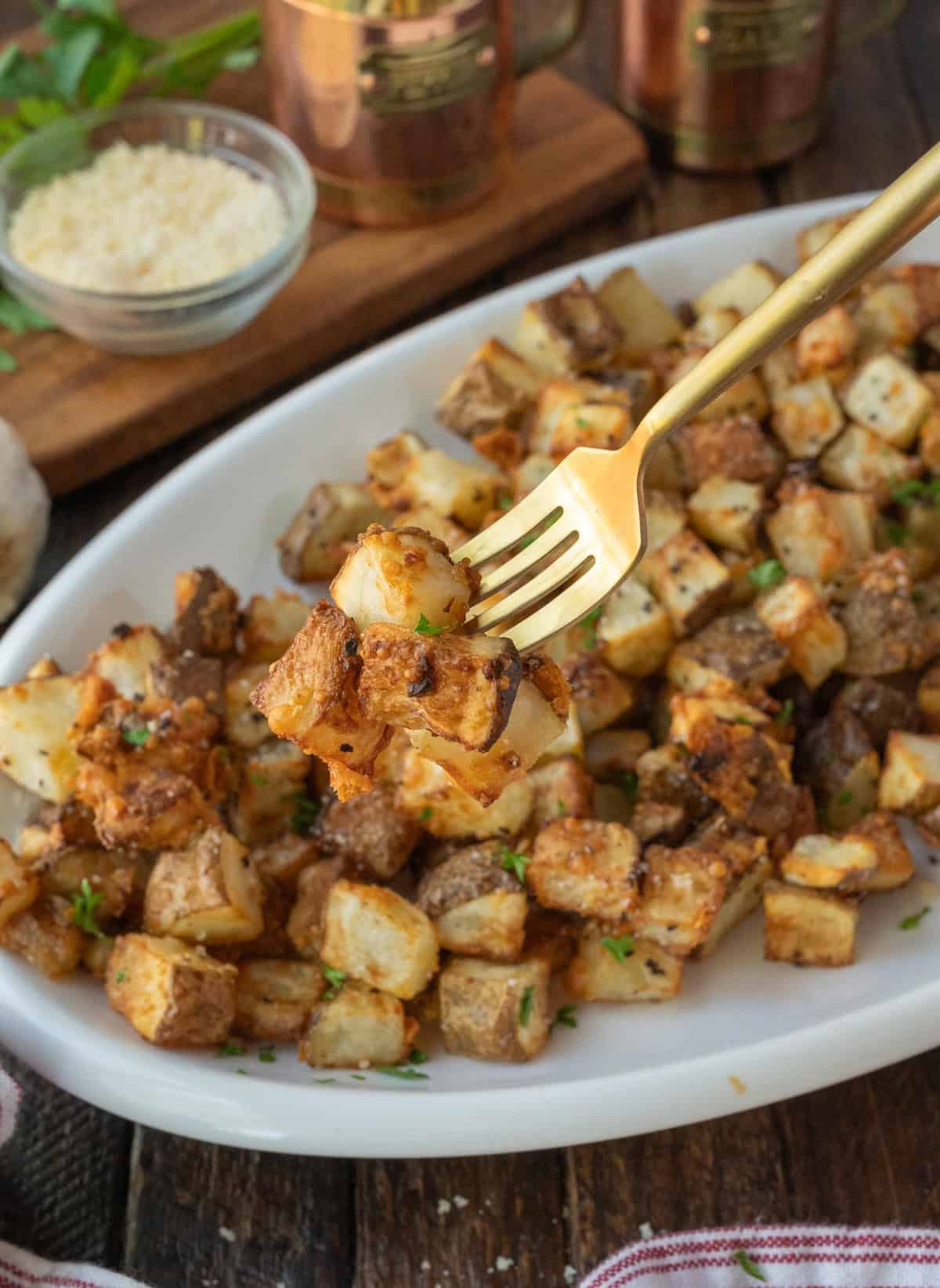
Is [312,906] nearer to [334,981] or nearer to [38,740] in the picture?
[334,981]

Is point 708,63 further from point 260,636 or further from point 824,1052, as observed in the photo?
point 824,1052

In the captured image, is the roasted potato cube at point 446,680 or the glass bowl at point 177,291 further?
the glass bowl at point 177,291

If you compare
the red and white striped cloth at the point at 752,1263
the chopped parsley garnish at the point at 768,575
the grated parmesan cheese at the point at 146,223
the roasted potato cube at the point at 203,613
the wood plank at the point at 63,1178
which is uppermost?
the grated parmesan cheese at the point at 146,223

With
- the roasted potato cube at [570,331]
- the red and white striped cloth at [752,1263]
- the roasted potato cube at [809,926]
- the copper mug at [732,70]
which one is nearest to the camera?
the red and white striped cloth at [752,1263]

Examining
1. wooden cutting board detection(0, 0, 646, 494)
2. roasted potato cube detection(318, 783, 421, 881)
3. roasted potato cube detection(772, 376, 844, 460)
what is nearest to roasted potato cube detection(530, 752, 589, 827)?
roasted potato cube detection(318, 783, 421, 881)

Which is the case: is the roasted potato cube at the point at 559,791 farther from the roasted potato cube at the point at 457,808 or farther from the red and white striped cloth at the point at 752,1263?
the red and white striped cloth at the point at 752,1263

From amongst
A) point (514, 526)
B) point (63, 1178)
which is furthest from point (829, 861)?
→ point (63, 1178)

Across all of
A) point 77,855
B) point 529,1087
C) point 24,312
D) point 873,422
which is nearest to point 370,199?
point 24,312

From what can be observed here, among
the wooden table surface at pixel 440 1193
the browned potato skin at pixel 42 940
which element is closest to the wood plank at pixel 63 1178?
the wooden table surface at pixel 440 1193
